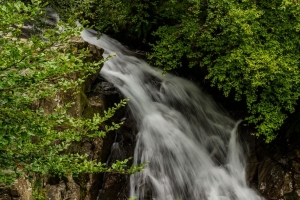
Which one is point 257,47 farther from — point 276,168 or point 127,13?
point 127,13

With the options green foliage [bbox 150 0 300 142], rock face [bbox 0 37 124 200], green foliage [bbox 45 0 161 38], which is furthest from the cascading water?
green foliage [bbox 150 0 300 142]

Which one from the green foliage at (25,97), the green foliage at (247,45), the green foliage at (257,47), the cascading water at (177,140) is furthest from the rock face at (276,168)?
the green foliage at (25,97)

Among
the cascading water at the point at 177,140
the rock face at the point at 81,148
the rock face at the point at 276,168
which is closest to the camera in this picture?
the rock face at the point at 81,148

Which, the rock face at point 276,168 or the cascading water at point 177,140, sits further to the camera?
the rock face at point 276,168

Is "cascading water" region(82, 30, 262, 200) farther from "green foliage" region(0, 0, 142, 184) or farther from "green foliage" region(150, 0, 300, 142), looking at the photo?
"green foliage" region(0, 0, 142, 184)

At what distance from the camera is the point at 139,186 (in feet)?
26.5

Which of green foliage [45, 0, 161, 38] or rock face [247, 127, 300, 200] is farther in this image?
green foliage [45, 0, 161, 38]

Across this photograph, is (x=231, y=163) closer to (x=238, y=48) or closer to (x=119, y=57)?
(x=238, y=48)

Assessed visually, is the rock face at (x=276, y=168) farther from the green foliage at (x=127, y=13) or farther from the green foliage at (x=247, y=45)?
the green foliage at (x=127, y=13)

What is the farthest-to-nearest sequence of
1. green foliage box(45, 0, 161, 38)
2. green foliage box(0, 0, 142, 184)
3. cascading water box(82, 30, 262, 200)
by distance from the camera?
green foliage box(45, 0, 161, 38), cascading water box(82, 30, 262, 200), green foliage box(0, 0, 142, 184)


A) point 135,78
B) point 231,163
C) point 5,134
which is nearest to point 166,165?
point 231,163

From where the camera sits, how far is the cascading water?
8.59 metres

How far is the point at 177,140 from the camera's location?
31.0ft

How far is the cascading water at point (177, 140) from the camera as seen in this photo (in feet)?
28.2
